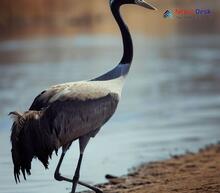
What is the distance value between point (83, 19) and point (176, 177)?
43024 millimetres

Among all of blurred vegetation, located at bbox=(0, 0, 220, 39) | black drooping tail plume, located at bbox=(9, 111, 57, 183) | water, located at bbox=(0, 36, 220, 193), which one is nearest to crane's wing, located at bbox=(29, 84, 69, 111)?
black drooping tail plume, located at bbox=(9, 111, 57, 183)

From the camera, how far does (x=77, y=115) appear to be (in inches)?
351

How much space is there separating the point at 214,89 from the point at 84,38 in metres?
18.7

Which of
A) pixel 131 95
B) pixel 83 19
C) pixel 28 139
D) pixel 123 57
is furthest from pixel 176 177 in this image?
pixel 83 19

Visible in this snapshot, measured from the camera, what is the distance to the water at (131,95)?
11.5 m

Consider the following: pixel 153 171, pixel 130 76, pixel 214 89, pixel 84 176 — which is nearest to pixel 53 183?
pixel 84 176

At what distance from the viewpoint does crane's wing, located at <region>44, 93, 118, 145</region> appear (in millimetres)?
8727

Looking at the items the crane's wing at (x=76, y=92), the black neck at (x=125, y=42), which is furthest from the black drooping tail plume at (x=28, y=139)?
the black neck at (x=125, y=42)

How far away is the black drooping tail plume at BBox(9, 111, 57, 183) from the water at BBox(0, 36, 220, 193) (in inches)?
48.9

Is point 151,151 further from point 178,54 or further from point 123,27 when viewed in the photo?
point 178,54

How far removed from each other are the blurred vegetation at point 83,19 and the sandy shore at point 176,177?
28529mm

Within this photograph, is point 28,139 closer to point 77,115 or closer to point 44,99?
point 44,99

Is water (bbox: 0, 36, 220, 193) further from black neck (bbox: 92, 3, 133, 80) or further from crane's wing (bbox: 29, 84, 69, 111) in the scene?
black neck (bbox: 92, 3, 133, 80)

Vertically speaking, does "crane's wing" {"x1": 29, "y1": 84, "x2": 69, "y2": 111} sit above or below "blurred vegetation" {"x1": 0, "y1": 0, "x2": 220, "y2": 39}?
below
